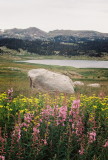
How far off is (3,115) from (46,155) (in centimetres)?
274

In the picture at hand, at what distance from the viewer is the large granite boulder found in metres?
24.2

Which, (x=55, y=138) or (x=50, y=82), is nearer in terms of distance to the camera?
(x=55, y=138)

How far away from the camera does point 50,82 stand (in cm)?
2467

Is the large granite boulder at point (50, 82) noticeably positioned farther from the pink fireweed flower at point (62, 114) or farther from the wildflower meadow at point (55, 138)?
the pink fireweed flower at point (62, 114)

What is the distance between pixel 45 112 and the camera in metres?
6.65

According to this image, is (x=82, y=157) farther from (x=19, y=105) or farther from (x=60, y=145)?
(x=19, y=105)

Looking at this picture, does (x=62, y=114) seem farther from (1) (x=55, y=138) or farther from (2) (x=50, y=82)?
(2) (x=50, y=82)

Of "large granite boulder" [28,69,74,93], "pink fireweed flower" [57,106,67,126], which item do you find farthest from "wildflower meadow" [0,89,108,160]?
"large granite boulder" [28,69,74,93]

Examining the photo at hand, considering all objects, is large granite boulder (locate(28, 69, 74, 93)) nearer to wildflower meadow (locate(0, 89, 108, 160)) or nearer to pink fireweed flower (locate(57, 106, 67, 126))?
wildflower meadow (locate(0, 89, 108, 160))

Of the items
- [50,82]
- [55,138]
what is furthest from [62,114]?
[50,82]

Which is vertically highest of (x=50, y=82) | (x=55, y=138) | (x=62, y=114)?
(x=62, y=114)

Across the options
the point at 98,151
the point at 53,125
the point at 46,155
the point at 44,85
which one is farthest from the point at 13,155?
the point at 44,85

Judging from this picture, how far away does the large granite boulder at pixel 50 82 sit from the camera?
953 inches

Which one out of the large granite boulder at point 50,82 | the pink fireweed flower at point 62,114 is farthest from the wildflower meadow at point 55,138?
the large granite boulder at point 50,82
